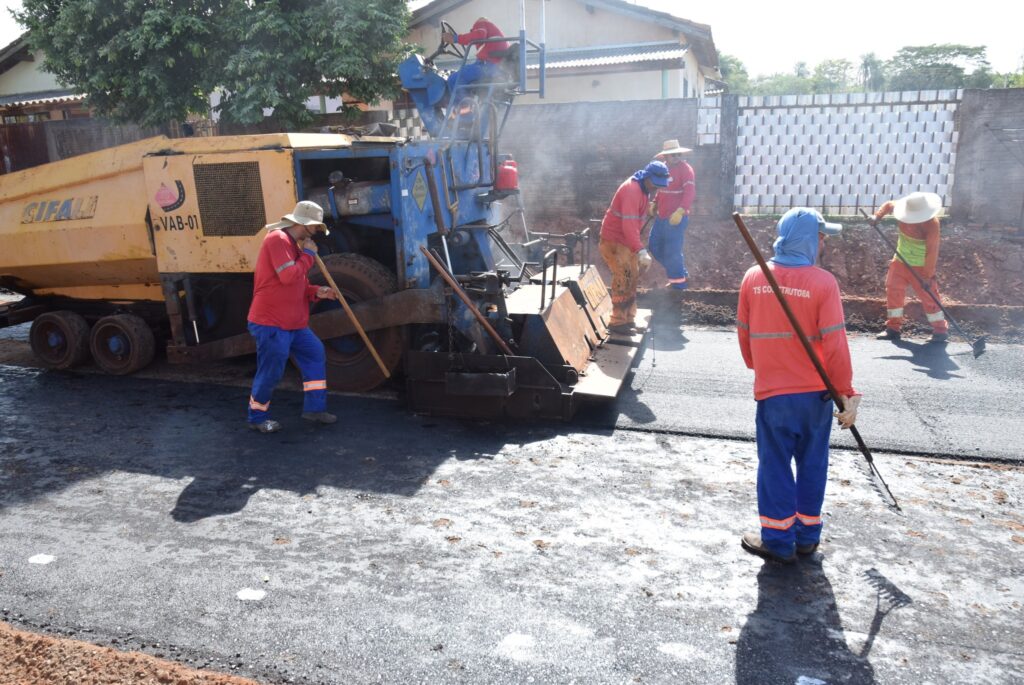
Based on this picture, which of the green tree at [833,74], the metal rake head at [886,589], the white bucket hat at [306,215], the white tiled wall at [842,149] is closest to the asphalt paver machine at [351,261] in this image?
the white bucket hat at [306,215]

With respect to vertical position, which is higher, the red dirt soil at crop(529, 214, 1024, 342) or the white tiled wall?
the white tiled wall

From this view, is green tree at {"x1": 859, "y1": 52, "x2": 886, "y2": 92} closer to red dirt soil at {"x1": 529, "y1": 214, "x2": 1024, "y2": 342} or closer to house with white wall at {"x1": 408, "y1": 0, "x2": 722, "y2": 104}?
house with white wall at {"x1": 408, "y1": 0, "x2": 722, "y2": 104}

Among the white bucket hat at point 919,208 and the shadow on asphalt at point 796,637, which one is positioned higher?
the white bucket hat at point 919,208

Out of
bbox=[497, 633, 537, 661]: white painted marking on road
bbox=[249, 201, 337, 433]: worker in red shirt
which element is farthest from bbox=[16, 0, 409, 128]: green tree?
bbox=[497, 633, 537, 661]: white painted marking on road

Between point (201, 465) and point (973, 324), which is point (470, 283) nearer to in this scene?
point (201, 465)

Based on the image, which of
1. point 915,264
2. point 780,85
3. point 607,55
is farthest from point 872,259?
point 780,85

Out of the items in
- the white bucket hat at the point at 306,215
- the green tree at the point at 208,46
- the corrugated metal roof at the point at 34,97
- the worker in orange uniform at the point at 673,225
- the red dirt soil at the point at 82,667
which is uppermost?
the corrugated metal roof at the point at 34,97

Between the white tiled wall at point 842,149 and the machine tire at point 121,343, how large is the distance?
27.5 feet

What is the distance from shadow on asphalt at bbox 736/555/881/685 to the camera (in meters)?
3.00

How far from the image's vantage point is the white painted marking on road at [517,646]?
10.2 feet

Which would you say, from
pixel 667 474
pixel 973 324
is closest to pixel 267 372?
pixel 667 474

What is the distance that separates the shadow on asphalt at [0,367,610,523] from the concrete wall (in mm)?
8154

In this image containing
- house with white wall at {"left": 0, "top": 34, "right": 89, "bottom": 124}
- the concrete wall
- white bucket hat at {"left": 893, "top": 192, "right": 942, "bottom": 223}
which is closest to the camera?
white bucket hat at {"left": 893, "top": 192, "right": 942, "bottom": 223}

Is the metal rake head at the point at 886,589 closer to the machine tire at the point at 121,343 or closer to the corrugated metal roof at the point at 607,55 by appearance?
the machine tire at the point at 121,343
